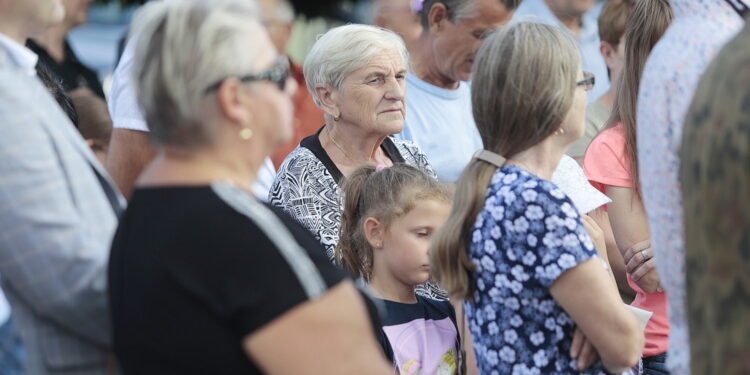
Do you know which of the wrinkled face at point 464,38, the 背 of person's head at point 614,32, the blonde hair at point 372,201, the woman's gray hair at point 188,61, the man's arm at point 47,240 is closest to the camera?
the woman's gray hair at point 188,61

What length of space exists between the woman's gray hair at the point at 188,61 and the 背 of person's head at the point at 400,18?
3676 millimetres

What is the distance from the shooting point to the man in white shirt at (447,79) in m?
4.63

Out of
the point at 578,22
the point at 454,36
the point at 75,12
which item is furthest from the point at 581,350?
the point at 75,12

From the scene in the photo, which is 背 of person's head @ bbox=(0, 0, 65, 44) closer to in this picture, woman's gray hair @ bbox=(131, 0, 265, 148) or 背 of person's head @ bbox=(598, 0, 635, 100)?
woman's gray hair @ bbox=(131, 0, 265, 148)

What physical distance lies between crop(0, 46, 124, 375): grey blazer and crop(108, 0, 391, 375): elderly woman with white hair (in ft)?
0.57

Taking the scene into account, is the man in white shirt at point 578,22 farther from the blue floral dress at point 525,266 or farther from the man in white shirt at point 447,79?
the blue floral dress at point 525,266

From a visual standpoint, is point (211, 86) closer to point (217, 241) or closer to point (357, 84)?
point (217, 241)

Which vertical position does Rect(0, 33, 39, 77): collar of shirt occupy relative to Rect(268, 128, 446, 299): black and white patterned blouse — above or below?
above

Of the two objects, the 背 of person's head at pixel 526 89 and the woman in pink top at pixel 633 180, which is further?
the woman in pink top at pixel 633 180

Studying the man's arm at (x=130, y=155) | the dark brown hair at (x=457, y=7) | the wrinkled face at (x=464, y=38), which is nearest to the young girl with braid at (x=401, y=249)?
the man's arm at (x=130, y=155)

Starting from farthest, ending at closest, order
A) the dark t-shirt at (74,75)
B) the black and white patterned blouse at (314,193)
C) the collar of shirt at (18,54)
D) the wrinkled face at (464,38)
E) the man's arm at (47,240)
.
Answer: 1. the dark t-shirt at (74,75)
2. the wrinkled face at (464,38)
3. the black and white patterned blouse at (314,193)
4. the collar of shirt at (18,54)
5. the man's arm at (47,240)

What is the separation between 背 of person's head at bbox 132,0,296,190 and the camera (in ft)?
6.41

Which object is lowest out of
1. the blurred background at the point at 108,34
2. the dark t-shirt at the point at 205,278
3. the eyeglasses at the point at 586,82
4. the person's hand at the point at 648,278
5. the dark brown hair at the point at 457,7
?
the blurred background at the point at 108,34

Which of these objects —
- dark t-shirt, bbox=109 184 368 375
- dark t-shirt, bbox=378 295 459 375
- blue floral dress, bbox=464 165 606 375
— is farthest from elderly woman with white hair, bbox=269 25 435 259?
dark t-shirt, bbox=109 184 368 375
